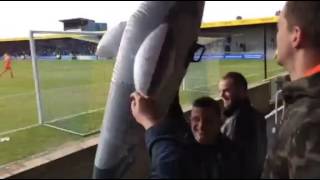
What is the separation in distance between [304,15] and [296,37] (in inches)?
3.4

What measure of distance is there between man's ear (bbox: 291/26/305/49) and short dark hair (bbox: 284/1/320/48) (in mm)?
11

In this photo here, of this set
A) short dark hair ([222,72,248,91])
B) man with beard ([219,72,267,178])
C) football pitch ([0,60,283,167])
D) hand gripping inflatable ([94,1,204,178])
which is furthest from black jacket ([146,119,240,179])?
football pitch ([0,60,283,167])

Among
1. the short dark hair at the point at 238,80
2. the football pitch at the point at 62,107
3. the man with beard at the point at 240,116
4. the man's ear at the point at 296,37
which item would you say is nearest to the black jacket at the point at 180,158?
the man's ear at the point at 296,37

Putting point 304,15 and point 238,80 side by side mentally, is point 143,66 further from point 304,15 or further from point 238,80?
point 238,80

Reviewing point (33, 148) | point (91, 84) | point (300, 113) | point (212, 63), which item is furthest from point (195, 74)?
point (300, 113)

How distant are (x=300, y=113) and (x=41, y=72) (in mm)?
7215

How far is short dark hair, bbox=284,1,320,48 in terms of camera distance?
49.5 inches

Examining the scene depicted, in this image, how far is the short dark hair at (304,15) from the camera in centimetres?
126

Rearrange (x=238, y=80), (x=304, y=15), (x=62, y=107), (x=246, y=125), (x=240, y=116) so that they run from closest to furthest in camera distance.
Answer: (x=304, y=15)
(x=246, y=125)
(x=240, y=116)
(x=238, y=80)
(x=62, y=107)

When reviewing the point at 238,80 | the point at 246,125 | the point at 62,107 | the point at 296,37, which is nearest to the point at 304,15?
the point at 296,37

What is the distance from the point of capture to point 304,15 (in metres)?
1.28

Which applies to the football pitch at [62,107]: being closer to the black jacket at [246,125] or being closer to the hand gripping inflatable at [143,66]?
the black jacket at [246,125]

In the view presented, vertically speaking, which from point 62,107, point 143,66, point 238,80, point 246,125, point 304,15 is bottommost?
point 62,107

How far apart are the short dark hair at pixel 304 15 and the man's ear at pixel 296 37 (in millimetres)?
11
